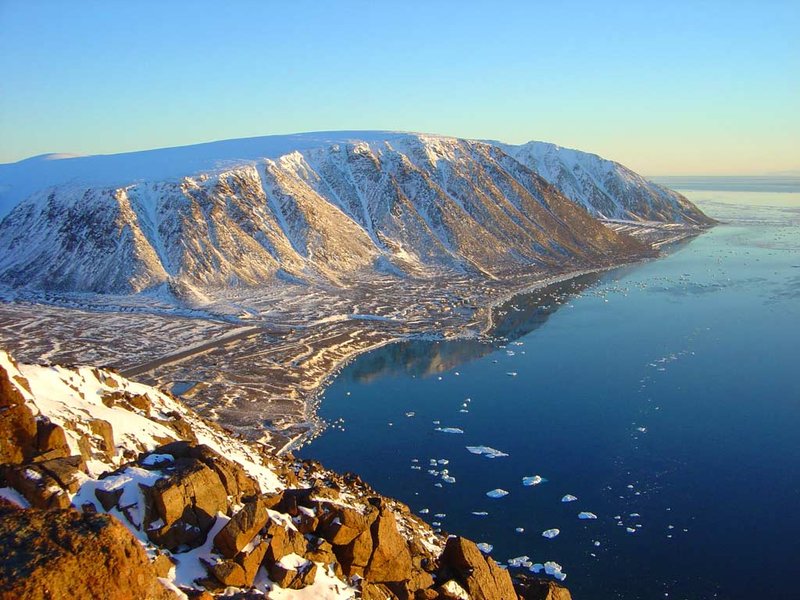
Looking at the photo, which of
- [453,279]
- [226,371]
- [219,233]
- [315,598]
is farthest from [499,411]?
[219,233]

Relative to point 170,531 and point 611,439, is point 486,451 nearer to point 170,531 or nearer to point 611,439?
point 611,439

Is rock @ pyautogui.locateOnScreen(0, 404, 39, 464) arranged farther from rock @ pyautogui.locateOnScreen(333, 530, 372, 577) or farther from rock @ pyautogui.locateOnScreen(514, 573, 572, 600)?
rock @ pyautogui.locateOnScreen(514, 573, 572, 600)

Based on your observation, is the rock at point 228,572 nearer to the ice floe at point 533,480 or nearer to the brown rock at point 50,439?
the brown rock at point 50,439

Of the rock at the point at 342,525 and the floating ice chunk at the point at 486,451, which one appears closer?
the rock at the point at 342,525

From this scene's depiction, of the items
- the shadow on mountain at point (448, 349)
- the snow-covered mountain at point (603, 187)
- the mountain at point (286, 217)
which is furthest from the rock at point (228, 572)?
the snow-covered mountain at point (603, 187)

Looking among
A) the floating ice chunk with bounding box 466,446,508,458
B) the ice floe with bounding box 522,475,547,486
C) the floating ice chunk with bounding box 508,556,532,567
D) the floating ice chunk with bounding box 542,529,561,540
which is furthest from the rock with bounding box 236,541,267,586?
the floating ice chunk with bounding box 466,446,508,458

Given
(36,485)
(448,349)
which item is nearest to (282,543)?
(36,485)
